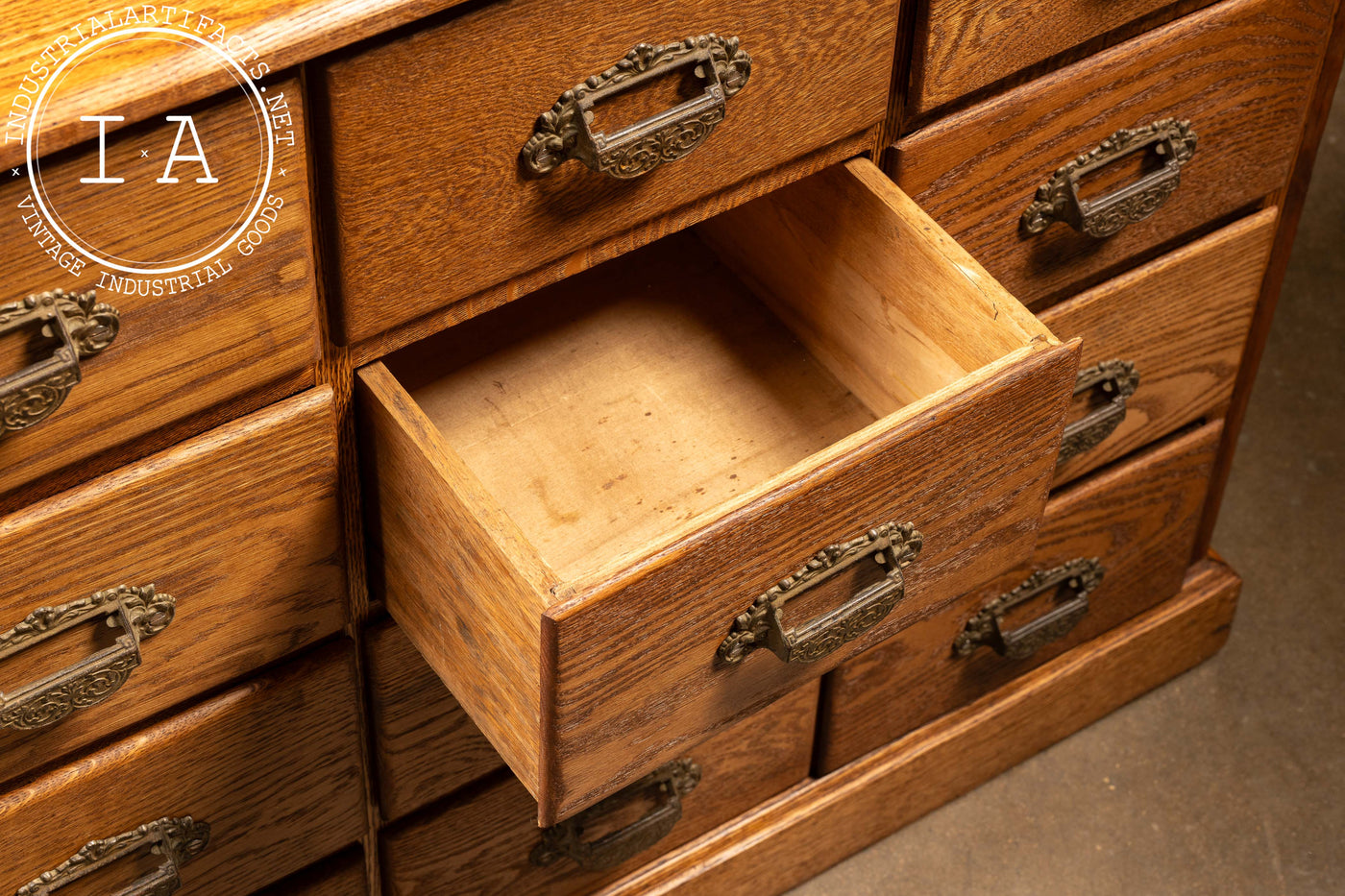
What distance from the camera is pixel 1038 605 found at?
141cm

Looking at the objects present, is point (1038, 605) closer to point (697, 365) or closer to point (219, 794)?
point (697, 365)

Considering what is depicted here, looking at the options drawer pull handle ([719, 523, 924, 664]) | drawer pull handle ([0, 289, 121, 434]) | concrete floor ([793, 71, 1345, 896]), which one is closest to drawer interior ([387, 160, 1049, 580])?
drawer pull handle ([719, 523, 924, 664])

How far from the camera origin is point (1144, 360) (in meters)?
1.27

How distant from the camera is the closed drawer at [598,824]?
1193mm

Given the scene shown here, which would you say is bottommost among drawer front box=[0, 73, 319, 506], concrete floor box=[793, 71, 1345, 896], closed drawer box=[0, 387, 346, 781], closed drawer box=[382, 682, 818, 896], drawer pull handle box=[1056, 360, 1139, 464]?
concrete floor box=[793, 71, 1345, 896]

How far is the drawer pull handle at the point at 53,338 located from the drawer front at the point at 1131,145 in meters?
0.47

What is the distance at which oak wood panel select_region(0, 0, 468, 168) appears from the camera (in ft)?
2.25

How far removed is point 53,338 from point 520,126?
0.76 ft

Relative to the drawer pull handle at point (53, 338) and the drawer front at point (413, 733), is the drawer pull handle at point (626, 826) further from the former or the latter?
the drawer pull handle at point (53, 338)

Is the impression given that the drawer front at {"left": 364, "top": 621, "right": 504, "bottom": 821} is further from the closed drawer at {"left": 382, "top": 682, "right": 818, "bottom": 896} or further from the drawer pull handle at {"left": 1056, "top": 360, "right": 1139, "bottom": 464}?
Answer: the drawer pull handle at {"left": 1056, "top": 360, "right": 1139, "bottom": 464}

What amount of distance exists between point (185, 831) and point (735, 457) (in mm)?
387

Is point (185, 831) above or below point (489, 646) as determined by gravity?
above

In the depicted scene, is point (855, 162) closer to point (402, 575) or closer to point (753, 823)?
point (402, 575)

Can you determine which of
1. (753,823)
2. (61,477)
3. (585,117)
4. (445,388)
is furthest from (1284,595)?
(61,477)
